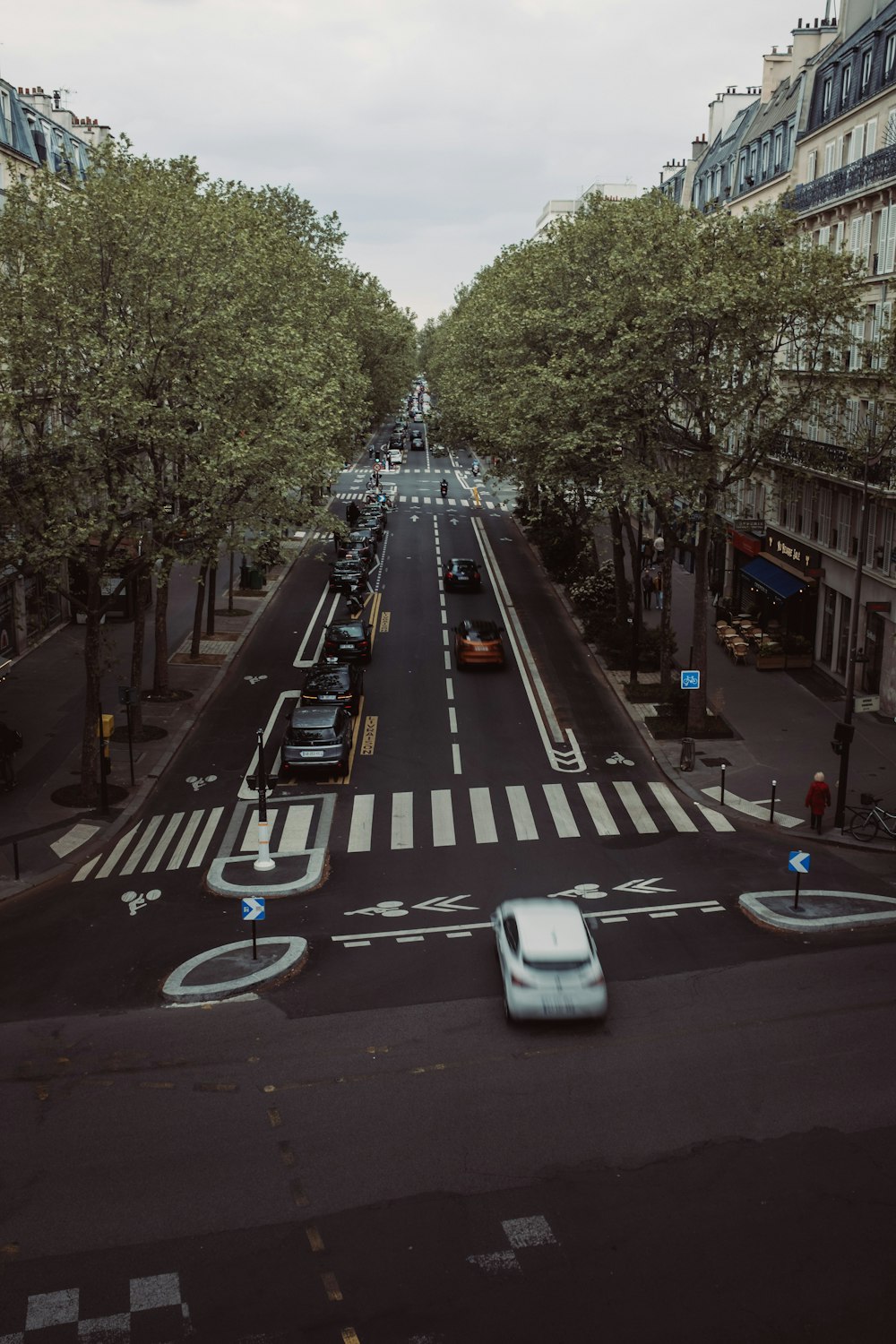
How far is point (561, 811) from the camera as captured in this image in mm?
27641

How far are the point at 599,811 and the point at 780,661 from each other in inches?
628

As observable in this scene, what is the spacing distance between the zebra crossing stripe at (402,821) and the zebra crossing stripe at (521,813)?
243 cm

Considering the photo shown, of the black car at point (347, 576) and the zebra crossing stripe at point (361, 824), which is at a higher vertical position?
the black car at point (347, 576)

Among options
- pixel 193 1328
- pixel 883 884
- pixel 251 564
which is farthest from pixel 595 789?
pixel 251 564

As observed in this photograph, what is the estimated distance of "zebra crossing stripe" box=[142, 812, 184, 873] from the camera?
2492 cm

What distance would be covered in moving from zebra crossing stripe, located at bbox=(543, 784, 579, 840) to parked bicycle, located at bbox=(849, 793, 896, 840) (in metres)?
6.28

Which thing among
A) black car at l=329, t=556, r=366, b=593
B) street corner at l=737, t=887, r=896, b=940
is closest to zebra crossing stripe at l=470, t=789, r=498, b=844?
street corner at l=737, t=887, r=896, b=940

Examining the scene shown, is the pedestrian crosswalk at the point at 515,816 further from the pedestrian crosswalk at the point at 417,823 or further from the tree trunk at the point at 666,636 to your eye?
the tree trunk at the point at 666,636

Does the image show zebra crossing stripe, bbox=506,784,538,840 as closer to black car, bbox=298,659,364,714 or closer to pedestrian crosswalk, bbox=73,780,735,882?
pedestrian crosswalk, bbox=73,780,735,882

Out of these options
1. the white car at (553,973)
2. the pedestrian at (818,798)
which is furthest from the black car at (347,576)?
the white car at (553,973)

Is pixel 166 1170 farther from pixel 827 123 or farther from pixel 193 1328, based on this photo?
pixel 827 123

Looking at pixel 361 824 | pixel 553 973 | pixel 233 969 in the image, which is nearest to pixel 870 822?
pixel 361 824

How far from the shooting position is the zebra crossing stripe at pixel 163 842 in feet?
81.8

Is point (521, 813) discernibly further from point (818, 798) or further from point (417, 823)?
point (818, 798)
